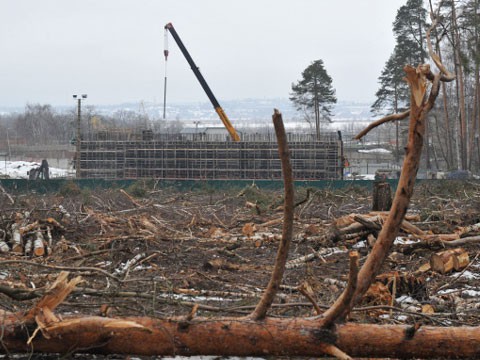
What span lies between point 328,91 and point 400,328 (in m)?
48.1

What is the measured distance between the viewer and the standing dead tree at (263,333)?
3932 mm

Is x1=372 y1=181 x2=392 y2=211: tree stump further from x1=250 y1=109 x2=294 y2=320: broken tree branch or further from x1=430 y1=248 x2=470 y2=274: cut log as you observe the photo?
x1=250 y1=109 x2=294 y2=320: broken tree branch

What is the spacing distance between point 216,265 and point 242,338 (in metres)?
4.43

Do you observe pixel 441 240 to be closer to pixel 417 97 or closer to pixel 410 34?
pixel 417 97

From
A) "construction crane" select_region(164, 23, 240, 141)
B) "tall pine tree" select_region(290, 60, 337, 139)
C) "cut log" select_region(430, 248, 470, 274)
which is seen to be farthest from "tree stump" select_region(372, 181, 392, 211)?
"tall pine tree" select_region(290, 60, 337, 139)

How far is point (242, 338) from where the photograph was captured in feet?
13.0

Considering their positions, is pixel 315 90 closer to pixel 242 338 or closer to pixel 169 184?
pixel 169 184

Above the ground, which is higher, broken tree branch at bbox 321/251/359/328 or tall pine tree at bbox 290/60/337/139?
tall pine tree at bbox 290/60/337/139

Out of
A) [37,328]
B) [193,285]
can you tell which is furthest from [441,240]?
[37,328]

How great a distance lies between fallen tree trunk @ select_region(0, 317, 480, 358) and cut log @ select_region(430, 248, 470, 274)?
3.77m

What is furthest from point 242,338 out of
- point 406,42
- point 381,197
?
point 406,42

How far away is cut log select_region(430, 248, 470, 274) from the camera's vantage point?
7703mm

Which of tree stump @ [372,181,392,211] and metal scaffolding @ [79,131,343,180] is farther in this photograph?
metal scaffolding @ [79,131,343,180]

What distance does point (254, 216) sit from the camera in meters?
13.3
